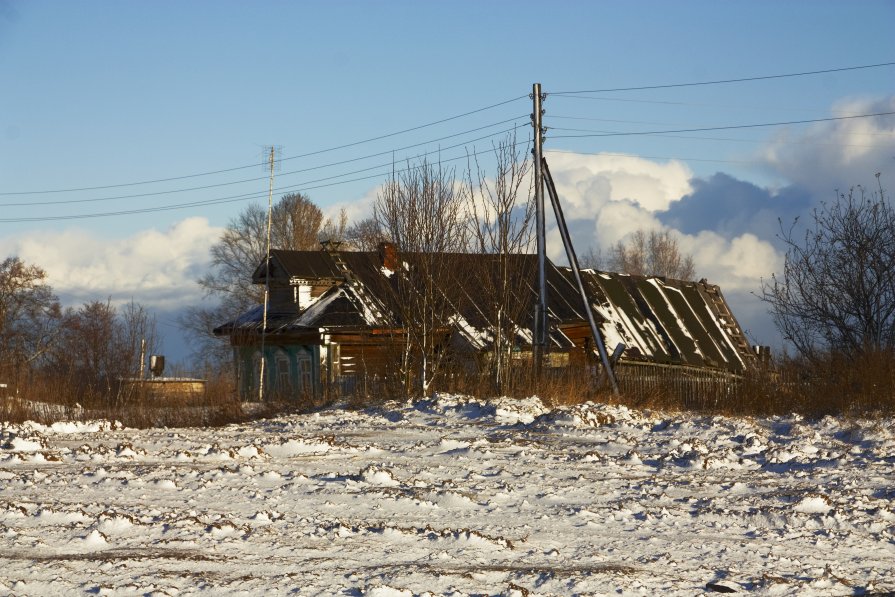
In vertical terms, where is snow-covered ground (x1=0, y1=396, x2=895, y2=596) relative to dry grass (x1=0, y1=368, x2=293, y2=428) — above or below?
below

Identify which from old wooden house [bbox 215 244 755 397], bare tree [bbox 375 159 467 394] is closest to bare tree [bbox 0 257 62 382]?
old wooden house [bbox 215 244 755 397]

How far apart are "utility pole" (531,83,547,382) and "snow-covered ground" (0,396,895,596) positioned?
7690 millimetres

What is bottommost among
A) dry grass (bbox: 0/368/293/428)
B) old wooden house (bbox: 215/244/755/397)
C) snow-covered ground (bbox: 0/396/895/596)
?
snow-covered ground (bbox: 0/396/895/596)

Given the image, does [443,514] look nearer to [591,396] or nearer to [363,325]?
[591,396]

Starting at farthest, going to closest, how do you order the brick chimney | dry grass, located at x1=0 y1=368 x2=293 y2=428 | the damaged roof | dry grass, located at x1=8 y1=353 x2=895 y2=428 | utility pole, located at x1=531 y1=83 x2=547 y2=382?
the damaged roof < utility pole, located at x1=531 y1=83 x2=547 y2=382 < the brick chimney < dry grass, located at x1=8 y1=353 x2=895 y2=428 < dry grass, located at x1=0 y1=368 x2=293 y2=428

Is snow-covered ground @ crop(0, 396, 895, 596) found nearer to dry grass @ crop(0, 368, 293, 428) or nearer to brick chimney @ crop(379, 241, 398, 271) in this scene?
dry grass @ crop(0, 368, 293, 428)

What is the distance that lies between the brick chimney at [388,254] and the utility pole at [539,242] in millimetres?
3140

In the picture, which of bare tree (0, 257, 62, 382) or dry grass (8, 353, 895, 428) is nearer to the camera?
dry grass (8, 353, 895, 428)

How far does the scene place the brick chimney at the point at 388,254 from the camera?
22375 mm

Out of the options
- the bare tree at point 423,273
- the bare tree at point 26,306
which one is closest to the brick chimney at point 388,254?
the bare tree at point 423,273

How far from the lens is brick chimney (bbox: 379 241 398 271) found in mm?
22375

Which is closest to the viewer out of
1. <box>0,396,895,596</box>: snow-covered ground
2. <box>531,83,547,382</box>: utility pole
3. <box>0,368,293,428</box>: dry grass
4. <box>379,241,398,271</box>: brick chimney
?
<box>0,396,895,596</box>: snow-covered ground

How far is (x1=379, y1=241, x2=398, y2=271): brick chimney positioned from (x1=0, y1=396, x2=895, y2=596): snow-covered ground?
7917 mm

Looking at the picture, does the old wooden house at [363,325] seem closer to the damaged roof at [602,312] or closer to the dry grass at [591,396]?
the damaged roof at [602,312]
